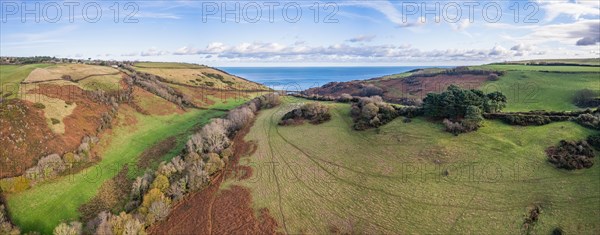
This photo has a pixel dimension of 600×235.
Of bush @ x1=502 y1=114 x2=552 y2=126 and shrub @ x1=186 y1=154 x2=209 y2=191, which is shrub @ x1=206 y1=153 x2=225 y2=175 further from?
bush @ x1=502 y1=114 x2=552 y2=126

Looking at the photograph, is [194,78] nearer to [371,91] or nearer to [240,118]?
[371,91]

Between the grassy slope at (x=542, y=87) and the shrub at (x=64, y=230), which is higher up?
the grassy slope at (x=542, y=87)

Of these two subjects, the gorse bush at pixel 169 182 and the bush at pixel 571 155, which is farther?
the bush at pixel 571 155

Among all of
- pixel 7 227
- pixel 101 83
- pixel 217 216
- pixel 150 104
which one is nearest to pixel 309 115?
pixel 217 216

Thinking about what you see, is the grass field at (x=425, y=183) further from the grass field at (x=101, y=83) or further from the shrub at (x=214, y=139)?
the grass field at (x=101, y=83)

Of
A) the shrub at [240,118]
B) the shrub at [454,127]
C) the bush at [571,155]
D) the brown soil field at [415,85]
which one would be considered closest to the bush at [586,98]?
the brown soil field at [415,85]

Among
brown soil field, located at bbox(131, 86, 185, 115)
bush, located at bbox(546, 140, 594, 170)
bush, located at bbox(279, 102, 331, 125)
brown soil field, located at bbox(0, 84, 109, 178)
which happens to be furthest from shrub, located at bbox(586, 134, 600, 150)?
brown soil field, located at bbox(131, 86, 185, 115)

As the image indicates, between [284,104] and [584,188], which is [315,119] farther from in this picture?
[584,188]
